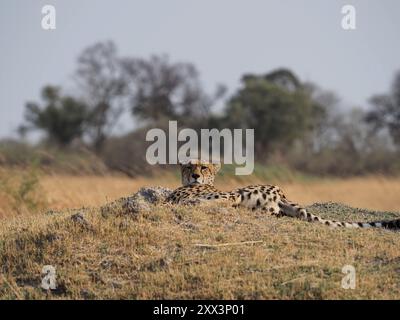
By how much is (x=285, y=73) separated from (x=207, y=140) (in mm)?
19149

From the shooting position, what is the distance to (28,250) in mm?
6434

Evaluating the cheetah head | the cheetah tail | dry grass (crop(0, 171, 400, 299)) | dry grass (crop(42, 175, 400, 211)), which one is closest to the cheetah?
the cheetah tail

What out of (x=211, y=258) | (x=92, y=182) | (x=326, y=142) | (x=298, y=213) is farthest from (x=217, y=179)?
(x=326, y=142)

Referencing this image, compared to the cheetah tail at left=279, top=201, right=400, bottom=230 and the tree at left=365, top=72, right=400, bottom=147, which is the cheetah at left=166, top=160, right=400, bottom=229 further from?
the tree at left=365, top=72, right=400, bottom=147

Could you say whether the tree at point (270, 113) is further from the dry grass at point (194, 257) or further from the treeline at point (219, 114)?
the dry grass at point (194, 257)

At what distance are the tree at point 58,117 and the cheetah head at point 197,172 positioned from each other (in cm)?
2879

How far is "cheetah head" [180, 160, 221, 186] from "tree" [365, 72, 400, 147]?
96.1ft

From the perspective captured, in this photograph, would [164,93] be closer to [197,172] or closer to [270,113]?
[270,113]

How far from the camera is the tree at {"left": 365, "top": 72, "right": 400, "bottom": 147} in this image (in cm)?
3669

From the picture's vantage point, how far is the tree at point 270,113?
37.1 meters

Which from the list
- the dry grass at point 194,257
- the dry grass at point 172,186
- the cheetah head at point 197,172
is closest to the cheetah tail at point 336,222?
the dry grass at point 194,257

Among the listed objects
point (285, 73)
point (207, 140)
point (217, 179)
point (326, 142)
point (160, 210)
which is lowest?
point (160, 210)

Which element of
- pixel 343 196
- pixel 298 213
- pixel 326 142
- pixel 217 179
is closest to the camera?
pixel 298 213
